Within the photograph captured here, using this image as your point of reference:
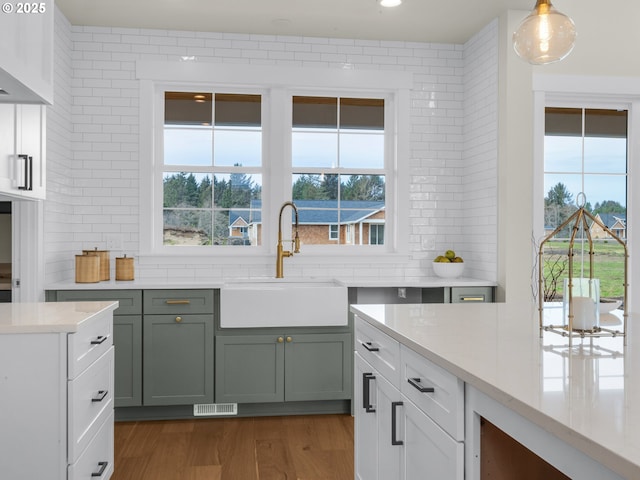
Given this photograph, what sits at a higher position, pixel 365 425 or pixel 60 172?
pixel 60 172

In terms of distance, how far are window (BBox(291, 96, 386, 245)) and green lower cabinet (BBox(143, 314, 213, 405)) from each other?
1311mm

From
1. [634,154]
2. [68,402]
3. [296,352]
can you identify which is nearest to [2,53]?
[68,402]

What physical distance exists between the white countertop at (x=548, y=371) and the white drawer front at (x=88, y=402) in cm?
125

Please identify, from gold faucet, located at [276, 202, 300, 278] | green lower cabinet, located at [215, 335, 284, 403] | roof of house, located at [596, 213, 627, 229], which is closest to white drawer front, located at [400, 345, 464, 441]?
green lower cabinet, located at [215, 335, 284, 403]

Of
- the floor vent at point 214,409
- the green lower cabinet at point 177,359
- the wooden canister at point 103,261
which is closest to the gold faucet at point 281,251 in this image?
the green lower cabinet at point 177,359

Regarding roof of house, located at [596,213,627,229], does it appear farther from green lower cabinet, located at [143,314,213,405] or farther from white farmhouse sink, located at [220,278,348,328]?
green lower cabinet, located at [143,314,213,405]

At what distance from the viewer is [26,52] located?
6.85 ft

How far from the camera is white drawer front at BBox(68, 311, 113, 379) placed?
7.68ft

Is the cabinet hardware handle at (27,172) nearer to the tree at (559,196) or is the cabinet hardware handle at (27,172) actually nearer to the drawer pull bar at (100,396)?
the drawer pull bar at (100,396)

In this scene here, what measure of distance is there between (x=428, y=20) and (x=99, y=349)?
338 centimetres

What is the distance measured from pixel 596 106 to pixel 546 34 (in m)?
2.82

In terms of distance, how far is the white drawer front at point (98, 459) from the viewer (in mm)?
2418

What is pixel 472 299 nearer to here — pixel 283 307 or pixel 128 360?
pixel 283 307

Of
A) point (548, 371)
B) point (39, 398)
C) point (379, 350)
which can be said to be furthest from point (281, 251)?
point (548, 371)
